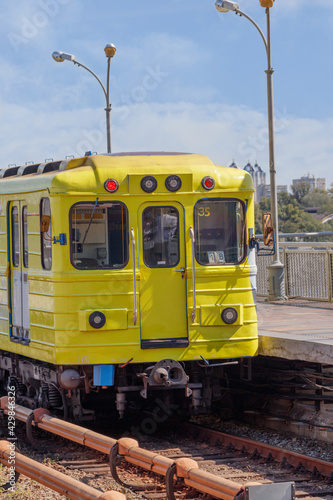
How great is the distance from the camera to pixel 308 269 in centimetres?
1712

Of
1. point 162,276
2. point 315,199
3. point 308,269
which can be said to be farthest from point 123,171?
point 315,199

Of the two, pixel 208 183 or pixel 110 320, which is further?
pixel 208 183

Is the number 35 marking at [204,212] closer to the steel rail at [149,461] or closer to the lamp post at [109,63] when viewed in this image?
the steel rail at [149,461]

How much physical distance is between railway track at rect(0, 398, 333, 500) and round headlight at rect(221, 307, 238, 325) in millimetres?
1422

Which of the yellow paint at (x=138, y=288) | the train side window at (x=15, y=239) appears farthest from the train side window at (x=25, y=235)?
the yellow paint at (x=138, y=288)

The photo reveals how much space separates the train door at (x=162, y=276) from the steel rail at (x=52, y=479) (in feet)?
7.47

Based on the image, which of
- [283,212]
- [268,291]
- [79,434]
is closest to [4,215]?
[79,434]

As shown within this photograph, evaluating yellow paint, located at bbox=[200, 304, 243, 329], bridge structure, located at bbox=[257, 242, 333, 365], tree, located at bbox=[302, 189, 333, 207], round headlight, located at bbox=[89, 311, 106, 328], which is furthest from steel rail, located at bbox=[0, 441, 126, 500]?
tree, located at bbox=[302, 189, 333, 207]

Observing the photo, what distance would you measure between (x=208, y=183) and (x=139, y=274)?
1.46 meters

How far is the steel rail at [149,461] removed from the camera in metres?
6.83

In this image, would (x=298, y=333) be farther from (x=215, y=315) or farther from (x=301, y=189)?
(x=301, y=189)

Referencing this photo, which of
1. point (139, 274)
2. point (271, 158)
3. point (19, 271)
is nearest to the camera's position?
point (139, 274)

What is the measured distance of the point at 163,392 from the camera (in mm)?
10945

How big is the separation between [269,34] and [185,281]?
389 inches
